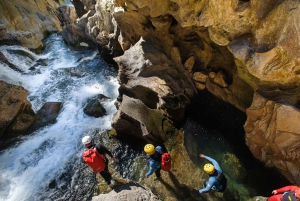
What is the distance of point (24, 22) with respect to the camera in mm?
18797

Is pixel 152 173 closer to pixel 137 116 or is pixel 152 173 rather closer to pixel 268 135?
pixel 137 116

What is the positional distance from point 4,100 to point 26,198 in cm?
453

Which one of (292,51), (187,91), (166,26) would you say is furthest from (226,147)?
(166,26)

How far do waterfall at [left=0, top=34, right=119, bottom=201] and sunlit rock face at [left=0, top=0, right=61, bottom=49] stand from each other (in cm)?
131

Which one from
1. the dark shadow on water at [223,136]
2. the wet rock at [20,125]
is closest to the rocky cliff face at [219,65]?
the dark shadow on water at [223,136]

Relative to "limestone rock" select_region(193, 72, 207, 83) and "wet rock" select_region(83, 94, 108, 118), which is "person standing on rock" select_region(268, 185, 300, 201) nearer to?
"limestone rock" select_region(193, 72, 207, 83)

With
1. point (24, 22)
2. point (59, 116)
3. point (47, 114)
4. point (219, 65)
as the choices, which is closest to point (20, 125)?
point (47, 114)

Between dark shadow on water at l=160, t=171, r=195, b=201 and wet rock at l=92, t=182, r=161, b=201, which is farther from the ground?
wet rock at l=92, t=182, r=161, b=201

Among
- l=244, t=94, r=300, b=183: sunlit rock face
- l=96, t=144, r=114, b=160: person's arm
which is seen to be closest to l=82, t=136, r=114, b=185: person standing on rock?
l=96, t=144, r=114, b=160: person's arm

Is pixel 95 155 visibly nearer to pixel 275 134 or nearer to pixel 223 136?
pixel 223 136

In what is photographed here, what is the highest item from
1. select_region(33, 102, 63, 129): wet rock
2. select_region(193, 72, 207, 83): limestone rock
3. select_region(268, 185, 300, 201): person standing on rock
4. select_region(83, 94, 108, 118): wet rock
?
select_region(193, 72, 207, 83): limestone rock

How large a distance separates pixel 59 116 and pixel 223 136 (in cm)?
821

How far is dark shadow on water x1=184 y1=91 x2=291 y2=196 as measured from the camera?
5925 millimetres

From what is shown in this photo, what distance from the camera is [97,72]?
45.7 feet
